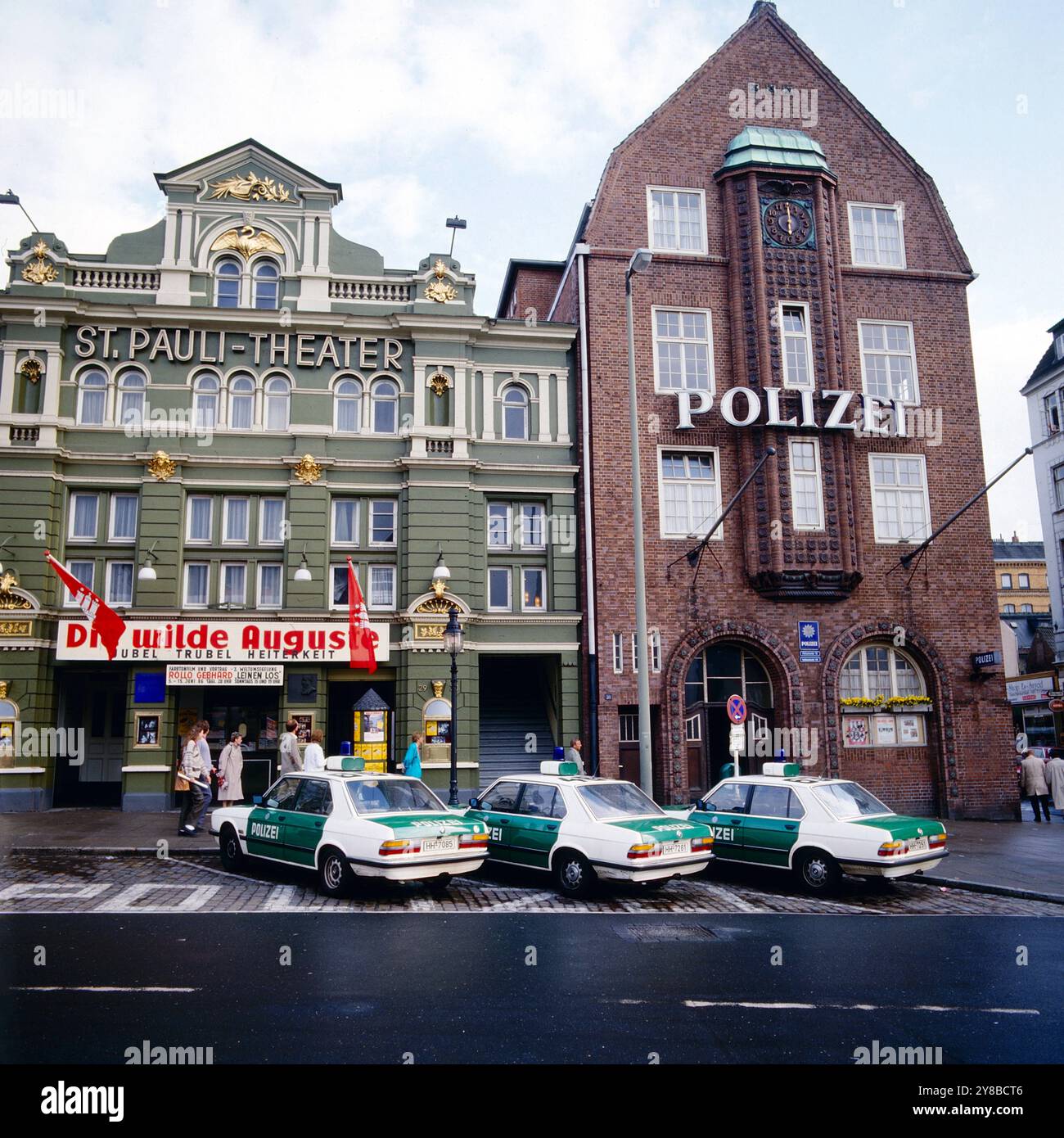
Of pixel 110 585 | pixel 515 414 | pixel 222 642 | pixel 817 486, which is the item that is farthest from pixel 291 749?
pixel 817 486

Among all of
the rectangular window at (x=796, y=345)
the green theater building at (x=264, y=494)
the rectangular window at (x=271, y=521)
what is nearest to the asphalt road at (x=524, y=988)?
the green theater building at (x=264, y=494)

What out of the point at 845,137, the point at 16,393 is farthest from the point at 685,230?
the point at 16,393

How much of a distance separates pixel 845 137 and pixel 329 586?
58.6 feet

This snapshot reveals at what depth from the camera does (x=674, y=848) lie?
12.2 meters

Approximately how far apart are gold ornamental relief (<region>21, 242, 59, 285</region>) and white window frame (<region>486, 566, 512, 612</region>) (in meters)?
12.2

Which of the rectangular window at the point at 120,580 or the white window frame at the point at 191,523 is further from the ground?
the white window frame at the point at 191,523

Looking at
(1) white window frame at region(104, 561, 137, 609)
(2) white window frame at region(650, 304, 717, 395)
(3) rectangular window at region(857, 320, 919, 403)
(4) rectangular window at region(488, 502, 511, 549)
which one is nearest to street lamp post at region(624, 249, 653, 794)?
(2) white window frame at region(650, 304, 717, 395)

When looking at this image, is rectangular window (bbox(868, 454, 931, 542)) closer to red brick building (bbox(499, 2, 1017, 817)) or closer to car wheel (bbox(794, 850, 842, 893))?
red brick building (bbox(499, 2, 1017, 817))

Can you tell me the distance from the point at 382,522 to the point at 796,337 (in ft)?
36.7

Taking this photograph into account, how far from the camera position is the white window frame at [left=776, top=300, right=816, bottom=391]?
77.6ft

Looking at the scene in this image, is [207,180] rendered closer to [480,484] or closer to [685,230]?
[480,484]

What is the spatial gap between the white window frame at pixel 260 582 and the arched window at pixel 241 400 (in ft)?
10.9

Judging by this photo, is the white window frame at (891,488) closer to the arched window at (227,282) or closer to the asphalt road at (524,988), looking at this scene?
the asphalt road at (524,988)

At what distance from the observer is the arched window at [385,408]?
23.3 metres
